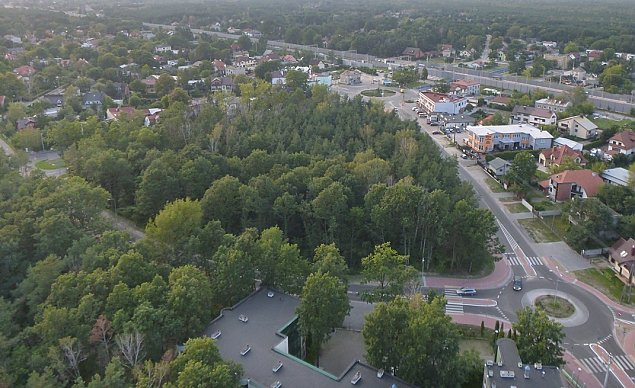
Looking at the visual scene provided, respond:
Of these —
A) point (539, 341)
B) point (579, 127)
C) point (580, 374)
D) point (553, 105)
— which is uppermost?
point (539, 341)

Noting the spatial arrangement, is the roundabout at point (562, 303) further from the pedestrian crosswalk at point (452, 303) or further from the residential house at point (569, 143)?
the residential house at point (569, 143)

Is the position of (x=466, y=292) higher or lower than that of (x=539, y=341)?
lower

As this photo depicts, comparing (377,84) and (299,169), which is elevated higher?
(299,169)

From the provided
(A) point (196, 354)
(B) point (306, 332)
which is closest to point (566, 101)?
(B) point (306, 332)

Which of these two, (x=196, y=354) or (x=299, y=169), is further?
(x=299, y=169)

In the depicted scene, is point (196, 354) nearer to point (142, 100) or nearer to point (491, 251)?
point (491, 251)

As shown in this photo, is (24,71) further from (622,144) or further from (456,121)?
(622,144)

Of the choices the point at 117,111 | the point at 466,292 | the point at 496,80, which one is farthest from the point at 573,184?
the point at 496,80

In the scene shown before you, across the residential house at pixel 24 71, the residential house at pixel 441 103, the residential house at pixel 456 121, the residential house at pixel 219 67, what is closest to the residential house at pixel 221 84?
the residential house at pixel 219 67
